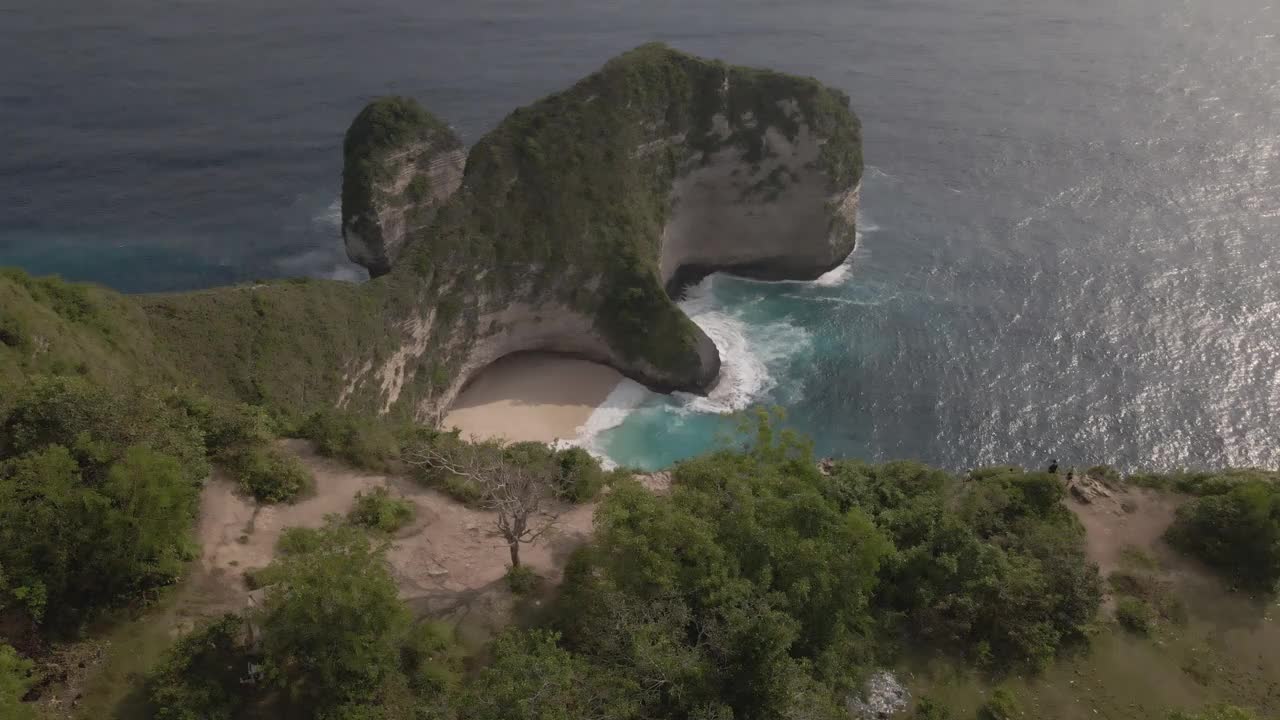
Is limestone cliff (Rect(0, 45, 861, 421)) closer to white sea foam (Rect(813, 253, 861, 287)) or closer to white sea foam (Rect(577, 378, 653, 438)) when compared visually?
white sea foam (Rect(577, 378, 653, 438))

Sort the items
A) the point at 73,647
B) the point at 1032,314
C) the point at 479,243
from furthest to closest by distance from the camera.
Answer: the point at 1032,314, the point at 479,243, the point at 73,647

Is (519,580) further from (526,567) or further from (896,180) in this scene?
(896,180)

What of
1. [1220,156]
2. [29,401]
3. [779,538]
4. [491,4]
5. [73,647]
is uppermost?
[491,4]

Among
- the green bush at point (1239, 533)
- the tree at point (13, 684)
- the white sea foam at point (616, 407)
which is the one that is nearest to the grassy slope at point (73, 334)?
the tree at point (13, 684)

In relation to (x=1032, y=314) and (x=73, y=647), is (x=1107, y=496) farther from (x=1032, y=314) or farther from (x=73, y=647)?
(x=73, y=647)

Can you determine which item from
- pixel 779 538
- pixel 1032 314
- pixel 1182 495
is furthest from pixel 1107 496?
pixel 1032 314

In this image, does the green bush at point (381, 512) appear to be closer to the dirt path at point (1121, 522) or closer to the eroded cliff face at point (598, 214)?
the eroded cliff face at point (598, 214)

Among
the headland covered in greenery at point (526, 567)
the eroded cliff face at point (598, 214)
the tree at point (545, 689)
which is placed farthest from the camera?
the eroded cliff face at point (598, 214)
